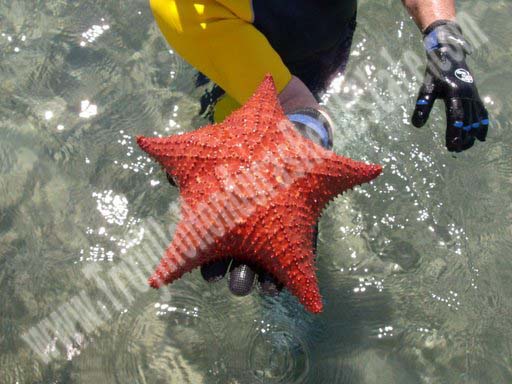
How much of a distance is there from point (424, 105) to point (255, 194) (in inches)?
45.5

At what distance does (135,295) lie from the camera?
3852mm

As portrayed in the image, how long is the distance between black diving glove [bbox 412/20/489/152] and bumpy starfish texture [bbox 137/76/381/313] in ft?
1.98

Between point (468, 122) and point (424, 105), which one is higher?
point (424, 105)

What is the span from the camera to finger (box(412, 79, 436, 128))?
3.27 metres

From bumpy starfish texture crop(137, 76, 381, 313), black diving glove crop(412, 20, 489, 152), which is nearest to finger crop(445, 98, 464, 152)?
black diving glove crop(412, 20, 489, 152)

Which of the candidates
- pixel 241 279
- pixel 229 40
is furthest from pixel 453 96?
pixel 241 279

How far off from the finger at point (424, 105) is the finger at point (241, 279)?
121 centimetres

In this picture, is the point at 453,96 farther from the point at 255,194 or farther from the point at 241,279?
the point at 241,279

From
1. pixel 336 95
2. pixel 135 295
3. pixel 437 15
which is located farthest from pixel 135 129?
pixel 437 15

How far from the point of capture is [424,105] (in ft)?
10.8

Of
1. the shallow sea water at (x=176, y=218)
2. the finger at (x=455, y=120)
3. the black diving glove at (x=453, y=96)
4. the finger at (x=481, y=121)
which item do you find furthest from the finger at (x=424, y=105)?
the shallow sea water at (x=176, y=218)

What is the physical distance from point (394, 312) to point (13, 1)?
12.4 ft

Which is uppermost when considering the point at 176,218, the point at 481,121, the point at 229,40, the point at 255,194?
the point at 229,40

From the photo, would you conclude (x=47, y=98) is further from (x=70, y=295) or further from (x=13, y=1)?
(x=70, y=295)
